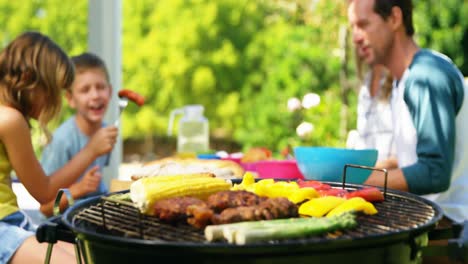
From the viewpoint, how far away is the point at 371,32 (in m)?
3.09

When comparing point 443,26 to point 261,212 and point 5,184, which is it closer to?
point 5,184

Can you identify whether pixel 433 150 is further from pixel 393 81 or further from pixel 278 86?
pixel 278 86

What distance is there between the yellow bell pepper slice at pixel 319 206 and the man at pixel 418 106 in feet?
3.01

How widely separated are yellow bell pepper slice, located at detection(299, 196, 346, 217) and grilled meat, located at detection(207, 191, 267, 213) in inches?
4.6

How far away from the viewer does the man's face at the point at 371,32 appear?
3076 mm

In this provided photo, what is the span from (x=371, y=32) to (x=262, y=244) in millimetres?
1914

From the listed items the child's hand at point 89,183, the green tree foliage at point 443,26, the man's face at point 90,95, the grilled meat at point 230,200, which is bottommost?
the child's hand at point 89,183

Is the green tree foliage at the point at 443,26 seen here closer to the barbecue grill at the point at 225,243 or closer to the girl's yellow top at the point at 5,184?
the girl's yellow top at the point at 5,184

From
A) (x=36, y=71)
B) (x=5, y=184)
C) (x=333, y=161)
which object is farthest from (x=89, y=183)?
(x=333, y=161)

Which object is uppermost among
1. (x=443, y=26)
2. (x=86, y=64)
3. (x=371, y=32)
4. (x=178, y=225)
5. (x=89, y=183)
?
(x=443, y=26)

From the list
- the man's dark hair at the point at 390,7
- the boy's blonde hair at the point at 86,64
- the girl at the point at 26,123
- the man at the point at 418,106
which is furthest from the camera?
the boy's blonde hair at the point at 86,64

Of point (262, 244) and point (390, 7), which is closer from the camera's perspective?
point (262, 244)

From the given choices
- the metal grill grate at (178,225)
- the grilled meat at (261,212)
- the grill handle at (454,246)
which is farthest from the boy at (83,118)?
the grill handle at (454,246)

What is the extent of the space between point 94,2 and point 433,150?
2336mm
